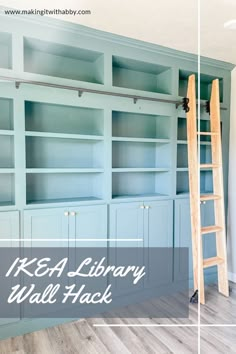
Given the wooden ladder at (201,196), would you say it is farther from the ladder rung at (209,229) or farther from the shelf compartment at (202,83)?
the shelf compartment at (202,83)

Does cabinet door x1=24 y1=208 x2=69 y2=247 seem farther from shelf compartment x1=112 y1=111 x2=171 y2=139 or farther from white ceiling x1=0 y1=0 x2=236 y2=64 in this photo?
white ceiling x1=0 y1=0 x2=236 y2=64

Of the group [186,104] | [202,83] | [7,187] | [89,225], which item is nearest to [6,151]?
[7,187]

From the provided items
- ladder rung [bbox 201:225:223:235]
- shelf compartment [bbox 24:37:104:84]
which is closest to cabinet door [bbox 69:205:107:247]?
ladder rung [bbox 201:225:223:235]

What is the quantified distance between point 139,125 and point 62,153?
0.93 meters

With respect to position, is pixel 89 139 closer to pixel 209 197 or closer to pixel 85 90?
pixel 85 90

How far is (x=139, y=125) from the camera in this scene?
2943 mm

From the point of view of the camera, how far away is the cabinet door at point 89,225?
230 cm

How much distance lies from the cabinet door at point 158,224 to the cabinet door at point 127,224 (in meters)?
0.07

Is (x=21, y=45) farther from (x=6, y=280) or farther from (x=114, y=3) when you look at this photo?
(x=6, y=280)

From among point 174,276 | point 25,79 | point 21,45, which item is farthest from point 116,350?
point 21,45

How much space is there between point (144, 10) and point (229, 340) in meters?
2.57

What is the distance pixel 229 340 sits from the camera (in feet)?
6.73

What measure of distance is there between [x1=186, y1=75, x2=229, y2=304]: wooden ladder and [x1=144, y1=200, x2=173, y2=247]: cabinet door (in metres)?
0.25

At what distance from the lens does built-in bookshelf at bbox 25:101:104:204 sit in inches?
94.3
